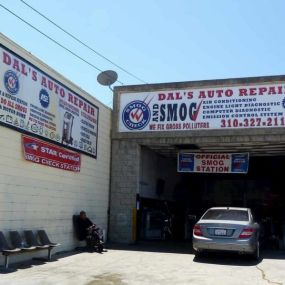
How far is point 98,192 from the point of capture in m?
16.7

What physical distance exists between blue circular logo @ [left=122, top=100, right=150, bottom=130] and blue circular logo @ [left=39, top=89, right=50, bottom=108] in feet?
17.1

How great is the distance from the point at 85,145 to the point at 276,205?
16.1 m

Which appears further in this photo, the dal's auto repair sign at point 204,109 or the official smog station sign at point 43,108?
the dal's auto repair sign at point 204,109

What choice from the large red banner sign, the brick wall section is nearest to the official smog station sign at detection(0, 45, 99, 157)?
the large red banner sign

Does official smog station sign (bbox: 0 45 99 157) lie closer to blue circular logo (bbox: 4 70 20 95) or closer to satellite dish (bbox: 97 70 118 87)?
blue circular logo (bbox: 4 70 20 95)

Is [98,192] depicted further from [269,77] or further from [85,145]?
[269,77]

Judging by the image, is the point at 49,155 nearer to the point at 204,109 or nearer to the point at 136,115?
the point at 136,115

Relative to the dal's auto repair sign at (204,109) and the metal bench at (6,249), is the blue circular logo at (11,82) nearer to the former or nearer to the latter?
the metal bench at (6,249)

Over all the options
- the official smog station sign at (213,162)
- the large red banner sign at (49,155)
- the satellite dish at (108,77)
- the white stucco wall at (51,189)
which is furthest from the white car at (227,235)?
the satellite dish at (108,77)

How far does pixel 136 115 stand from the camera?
58.5 ft

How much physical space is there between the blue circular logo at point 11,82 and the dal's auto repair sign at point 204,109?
22.6ft

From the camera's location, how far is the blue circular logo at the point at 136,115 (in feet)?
58.0

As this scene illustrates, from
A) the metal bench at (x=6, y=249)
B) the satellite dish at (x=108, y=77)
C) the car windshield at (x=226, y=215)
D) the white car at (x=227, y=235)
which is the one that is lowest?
the metal bench at (x=6, y=249)

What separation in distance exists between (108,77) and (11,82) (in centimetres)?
786
